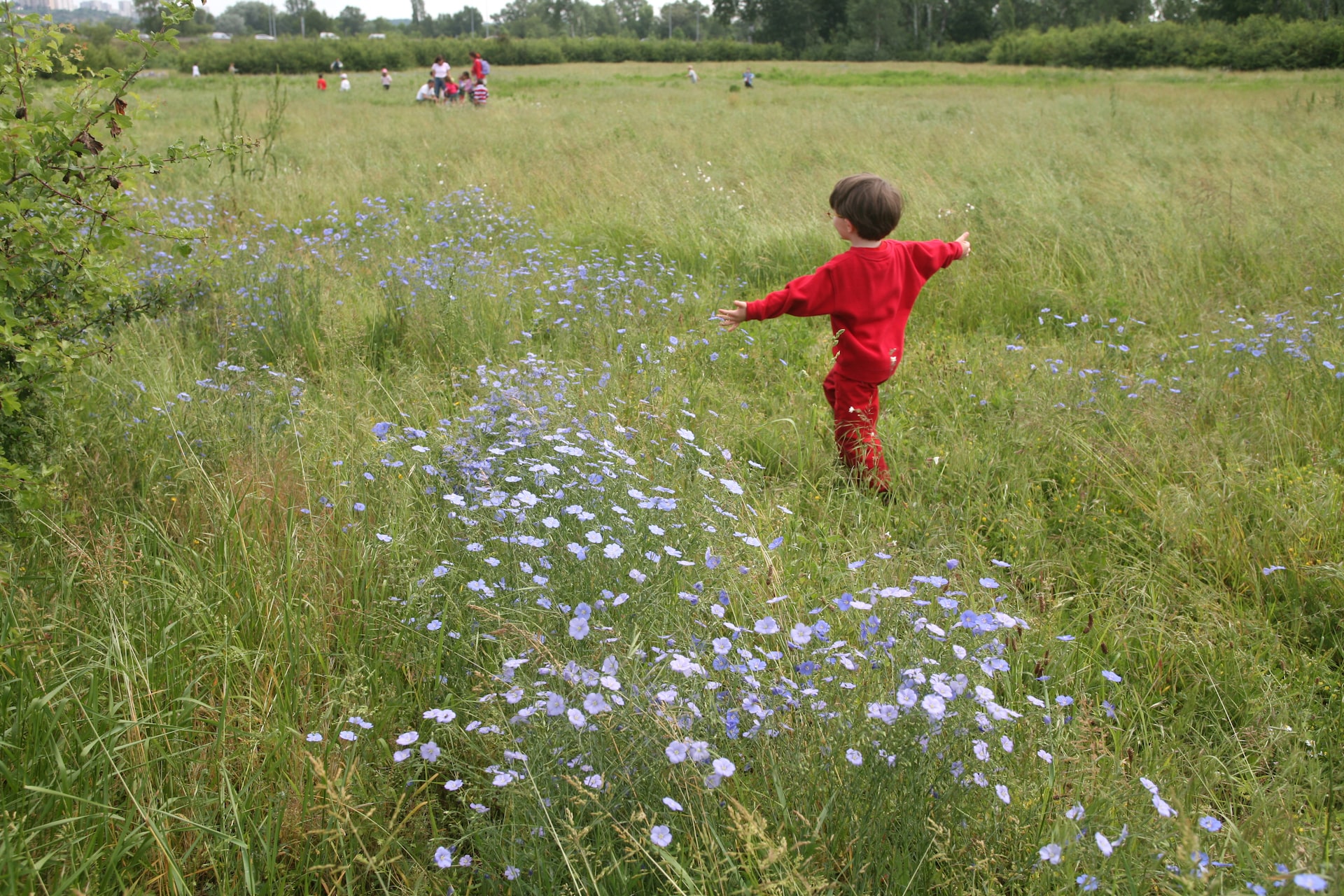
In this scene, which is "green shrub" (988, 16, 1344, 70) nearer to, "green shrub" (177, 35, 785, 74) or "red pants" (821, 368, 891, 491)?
"green shrub" (177, 35, 785, 74)

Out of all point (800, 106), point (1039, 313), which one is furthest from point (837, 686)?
point (800, 106)

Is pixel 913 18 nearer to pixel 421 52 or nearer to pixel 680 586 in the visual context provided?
pixel 421 52

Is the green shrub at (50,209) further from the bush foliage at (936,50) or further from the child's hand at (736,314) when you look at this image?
the bush foliage at (936,50)

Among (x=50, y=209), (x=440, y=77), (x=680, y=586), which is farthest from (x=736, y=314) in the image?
(x=440, y=77)

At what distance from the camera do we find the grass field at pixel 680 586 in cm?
178

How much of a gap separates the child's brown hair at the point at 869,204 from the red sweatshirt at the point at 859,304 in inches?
4.0

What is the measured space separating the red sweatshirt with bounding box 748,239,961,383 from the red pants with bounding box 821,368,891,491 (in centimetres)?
7

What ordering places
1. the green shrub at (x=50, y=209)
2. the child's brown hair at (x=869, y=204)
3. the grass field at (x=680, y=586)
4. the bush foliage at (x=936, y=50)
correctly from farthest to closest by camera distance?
the bush foliage at (x=936, y=50) < the child's brown hair at (x=869, y=204) < the green shrub at (x=50, y=209) < the grass field at (x=680, y=586)

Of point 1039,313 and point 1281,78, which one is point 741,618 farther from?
point 1281,78

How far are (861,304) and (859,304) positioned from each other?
1 cm

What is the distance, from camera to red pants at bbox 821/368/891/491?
12.8 feet

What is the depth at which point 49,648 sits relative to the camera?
2.22 m

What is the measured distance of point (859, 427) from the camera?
3.92 meters

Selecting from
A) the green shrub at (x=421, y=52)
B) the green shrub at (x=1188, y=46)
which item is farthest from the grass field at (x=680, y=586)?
the green shrub at (x=421, y=52)
